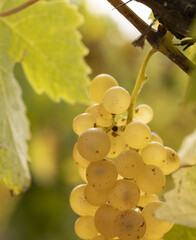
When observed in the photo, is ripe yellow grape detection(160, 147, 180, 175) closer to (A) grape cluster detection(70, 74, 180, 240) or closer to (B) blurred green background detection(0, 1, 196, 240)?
(A) grape cluster detection(70, 74, 180, 240)

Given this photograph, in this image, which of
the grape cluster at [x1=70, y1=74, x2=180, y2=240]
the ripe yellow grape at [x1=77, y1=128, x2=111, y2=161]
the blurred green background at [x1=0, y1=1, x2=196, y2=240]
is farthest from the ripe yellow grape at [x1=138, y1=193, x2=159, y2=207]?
the blurred green background at [x1=0, y1=1, x2=196, y2=240]

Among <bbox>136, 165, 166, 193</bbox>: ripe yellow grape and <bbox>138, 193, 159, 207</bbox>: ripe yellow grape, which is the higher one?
<bbox>136, 165, 166, 193</bbox>: ripe yellow grape

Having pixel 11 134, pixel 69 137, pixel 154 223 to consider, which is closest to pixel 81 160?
pixel 154 223

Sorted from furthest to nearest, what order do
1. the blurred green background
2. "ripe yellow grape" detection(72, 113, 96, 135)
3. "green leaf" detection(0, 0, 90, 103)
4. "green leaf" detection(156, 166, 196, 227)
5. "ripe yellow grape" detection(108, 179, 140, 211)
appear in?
1. the blurred green background
2. "green leaf" detection(0, 0, 90, 103)
3. "ripe yellow grape" detection(72, 113, 96, 135)
4. "ripe yellow grape" detection(108, 179, 140, 211)
5. "green leaf" detection(156, 166, 196, 227)

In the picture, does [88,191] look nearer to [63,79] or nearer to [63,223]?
[63,79]

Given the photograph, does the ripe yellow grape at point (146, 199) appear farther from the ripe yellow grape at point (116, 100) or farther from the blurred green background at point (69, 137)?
the blurred green background at point (69, 137)

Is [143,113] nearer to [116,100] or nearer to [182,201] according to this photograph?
[116,100]

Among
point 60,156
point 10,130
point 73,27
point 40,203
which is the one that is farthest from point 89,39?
point 10,130
